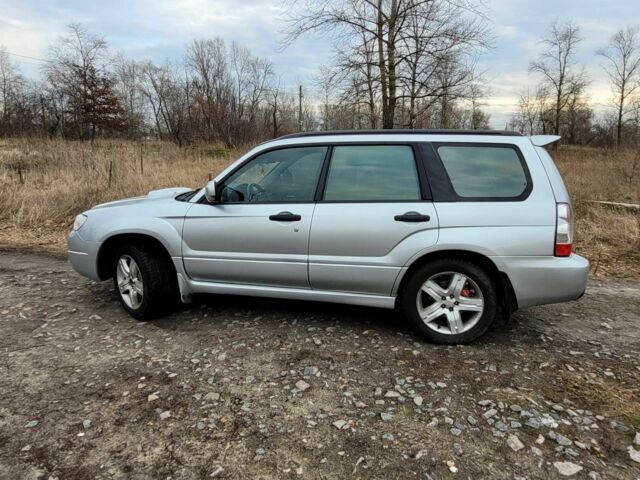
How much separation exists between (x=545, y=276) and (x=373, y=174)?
60.8 inches

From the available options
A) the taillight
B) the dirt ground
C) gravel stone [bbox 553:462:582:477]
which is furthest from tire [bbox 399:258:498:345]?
gravel stone [bbox 553:462:582:477]

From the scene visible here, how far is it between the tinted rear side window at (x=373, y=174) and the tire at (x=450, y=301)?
2.08 ft

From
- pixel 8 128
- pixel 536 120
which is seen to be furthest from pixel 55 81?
pixel 536 120

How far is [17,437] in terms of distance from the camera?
8.47 feet

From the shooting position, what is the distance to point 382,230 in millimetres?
3586

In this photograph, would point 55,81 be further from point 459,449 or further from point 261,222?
point 459,449

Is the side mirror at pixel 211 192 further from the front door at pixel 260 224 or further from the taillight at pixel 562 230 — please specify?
the taillight at pixel 562 230

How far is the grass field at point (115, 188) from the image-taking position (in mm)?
7305

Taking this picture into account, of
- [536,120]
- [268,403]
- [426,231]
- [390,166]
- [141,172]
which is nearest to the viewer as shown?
[268,403]

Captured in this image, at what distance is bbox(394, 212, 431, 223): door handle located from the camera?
353cm

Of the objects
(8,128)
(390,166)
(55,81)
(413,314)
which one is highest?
(55,81)

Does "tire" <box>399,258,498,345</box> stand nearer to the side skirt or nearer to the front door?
the side skirt

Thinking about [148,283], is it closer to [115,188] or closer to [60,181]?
[115,188]

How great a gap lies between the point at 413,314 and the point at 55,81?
122ft
